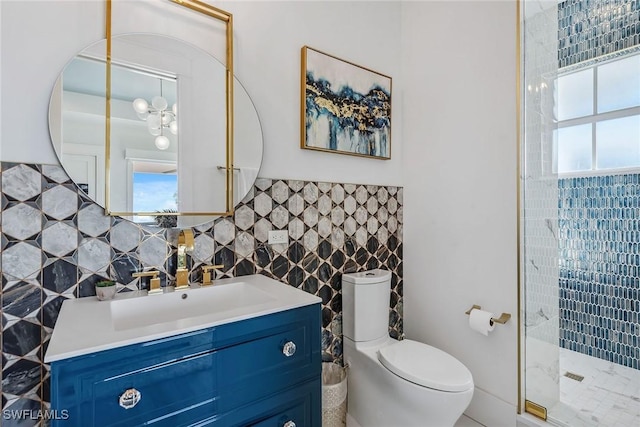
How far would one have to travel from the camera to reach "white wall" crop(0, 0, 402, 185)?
118cm

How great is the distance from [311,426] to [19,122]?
153 centimetres

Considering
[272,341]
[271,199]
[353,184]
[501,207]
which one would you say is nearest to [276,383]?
[272,341]

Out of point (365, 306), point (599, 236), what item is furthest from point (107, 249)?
point (599, 236)

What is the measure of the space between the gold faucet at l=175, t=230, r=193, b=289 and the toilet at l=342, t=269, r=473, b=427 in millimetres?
922

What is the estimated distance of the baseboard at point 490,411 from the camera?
5.81 feet

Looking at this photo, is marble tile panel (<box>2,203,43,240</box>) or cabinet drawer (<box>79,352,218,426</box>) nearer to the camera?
cabinet drawer (<box>79,352,218,426</box>)

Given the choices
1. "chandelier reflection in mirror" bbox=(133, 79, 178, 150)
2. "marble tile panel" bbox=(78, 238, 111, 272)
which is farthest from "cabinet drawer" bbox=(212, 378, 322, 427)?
→ "chandelier reflection in mirror" bbox=(133, 79, 178, 150)

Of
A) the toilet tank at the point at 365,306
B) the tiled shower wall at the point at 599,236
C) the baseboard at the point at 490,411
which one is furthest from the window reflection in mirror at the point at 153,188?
the baseboard at the point at 490,411

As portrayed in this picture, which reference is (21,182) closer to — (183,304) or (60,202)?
(60,202)

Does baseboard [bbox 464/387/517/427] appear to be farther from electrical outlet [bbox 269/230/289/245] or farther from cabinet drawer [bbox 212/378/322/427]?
electrical outlet [bbox 269/230/289/245]

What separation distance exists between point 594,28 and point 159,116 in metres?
2.00

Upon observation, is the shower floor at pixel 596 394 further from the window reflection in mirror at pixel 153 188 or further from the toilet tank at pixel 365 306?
the window reflection in mirror at pixel 153 188

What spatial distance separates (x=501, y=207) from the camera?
1826 millimetres

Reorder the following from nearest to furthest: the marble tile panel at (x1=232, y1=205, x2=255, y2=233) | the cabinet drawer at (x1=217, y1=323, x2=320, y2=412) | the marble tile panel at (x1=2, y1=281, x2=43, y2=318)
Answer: the cabinet drawer at (x1=217, y1=323, x2=320, y2=412)
the marble tile panel at (x1=2, y1=281, x2=43, y2=318)
the marble tile panel at (x1=232, y1=205, x2=255, y2=233)
